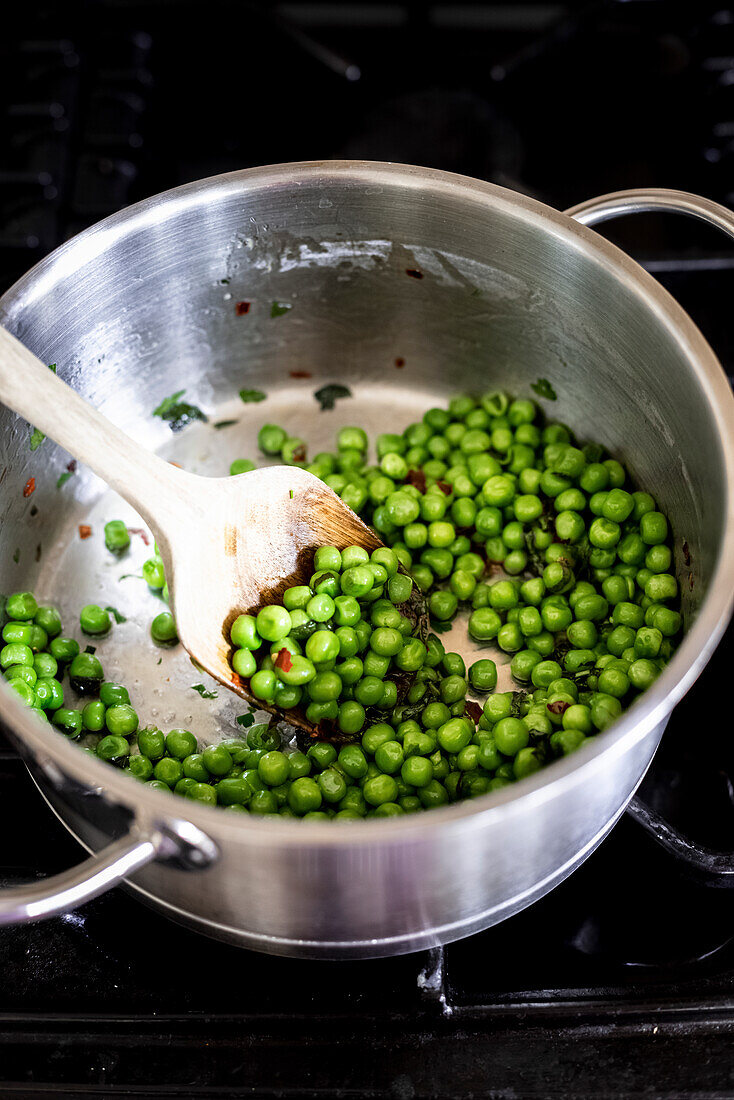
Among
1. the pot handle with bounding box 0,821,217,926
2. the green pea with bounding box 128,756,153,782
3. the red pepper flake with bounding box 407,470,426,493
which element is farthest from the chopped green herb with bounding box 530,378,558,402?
the pot handle with bounding box 0,821,217,926

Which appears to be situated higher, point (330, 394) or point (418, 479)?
point (330, 394)

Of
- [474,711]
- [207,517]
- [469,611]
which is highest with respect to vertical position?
[207,517]

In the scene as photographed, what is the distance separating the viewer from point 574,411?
1839mm

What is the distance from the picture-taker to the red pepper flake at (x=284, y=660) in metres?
1.53

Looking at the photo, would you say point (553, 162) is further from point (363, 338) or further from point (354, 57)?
point (363, 338)

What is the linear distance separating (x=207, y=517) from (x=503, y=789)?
68cm

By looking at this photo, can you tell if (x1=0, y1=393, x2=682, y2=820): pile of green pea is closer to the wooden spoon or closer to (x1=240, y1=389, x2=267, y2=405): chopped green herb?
the wooden spoon

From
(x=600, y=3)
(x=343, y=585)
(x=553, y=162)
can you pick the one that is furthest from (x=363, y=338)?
(x=600, y=3)

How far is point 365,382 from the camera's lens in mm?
2057

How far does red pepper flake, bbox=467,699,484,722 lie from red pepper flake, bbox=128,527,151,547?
676 millimetres

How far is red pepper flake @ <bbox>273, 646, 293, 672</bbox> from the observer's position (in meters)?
1.53

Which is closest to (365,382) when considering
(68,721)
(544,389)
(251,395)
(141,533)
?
(251,395)

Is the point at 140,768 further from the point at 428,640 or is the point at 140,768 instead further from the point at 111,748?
the point at 428,640

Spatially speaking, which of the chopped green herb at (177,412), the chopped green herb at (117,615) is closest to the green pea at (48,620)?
the chopped green herb at (117,615)
